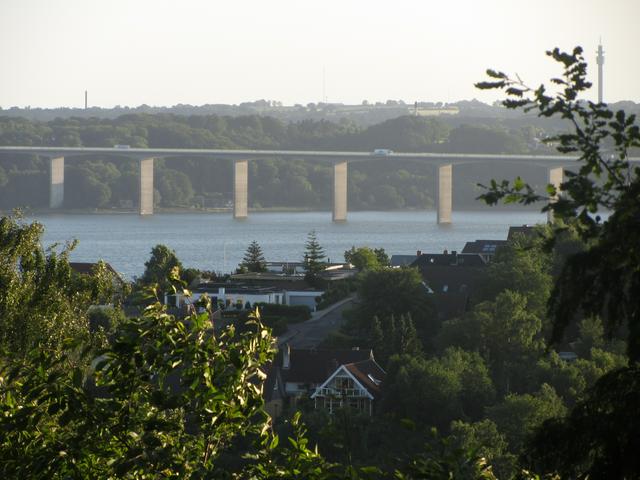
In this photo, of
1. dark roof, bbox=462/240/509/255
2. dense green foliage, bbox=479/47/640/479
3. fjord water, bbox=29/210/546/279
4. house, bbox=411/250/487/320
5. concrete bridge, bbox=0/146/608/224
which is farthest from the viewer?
concrete bridge, bbox=0/146/608/224

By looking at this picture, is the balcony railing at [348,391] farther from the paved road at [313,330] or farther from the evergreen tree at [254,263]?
the evergreen tree at [254,263]

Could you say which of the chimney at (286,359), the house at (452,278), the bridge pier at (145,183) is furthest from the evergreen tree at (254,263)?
the bridge pier at (145,183)

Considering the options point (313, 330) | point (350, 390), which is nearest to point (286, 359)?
point (350, 390)

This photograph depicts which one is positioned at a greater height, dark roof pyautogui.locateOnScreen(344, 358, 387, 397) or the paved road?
dark roof pyautogui.locateOnScreen(344, 358, 387, 397)

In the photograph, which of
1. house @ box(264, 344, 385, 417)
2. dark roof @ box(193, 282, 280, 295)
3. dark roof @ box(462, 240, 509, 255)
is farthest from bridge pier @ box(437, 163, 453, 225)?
house @ box(264, 344, 385, 417)

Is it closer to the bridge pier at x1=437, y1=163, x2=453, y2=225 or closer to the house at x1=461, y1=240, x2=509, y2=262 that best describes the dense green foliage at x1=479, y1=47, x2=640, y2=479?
the house at x1=461, y1=240, x2=509, y2=262

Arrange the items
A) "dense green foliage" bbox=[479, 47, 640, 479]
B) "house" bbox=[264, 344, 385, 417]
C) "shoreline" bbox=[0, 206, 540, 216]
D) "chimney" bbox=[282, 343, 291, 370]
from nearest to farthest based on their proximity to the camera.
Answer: "dense green foliage" bbox=[479, 47, 640, 479]
"house" bbox=[264, 344, 385, 417]
"chimney" bbox=[282, 343, 291, 370]
"shoreline" bbox=[0, 206, 540, 216]

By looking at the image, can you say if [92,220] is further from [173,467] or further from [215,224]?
[173,467]
